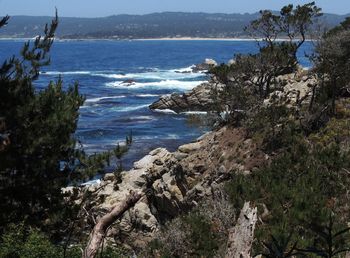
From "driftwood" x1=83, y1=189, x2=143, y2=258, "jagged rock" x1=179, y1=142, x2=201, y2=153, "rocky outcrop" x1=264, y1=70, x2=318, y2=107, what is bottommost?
"jagged rock" x1=179, y1=142, x2=201, y2=153

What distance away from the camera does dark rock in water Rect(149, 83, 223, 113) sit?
174 ft

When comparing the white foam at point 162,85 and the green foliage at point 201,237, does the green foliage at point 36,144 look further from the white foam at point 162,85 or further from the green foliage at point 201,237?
the white foam at point 162,85

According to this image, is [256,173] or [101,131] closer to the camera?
[256,173]

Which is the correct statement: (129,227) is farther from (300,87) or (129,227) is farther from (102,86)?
(102,86)

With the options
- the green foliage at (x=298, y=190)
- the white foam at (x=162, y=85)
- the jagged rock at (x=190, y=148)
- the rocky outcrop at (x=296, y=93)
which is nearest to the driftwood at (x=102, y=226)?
the green foliage at (x=298, y=190)

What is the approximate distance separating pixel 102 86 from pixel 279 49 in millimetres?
44789

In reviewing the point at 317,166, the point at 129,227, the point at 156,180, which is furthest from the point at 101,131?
the point at 317,166

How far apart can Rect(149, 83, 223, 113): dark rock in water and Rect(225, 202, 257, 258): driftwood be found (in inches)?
1790

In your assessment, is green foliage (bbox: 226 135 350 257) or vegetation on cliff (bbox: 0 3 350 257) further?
green foliage (bbox: 226 135 350 257)

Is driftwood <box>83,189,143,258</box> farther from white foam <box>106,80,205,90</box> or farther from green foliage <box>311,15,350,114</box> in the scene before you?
white foam <box>106,80,205,90</box>

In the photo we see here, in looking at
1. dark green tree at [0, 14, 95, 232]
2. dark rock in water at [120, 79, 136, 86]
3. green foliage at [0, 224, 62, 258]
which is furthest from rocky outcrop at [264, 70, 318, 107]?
dark rock in water at [120, 79, 136, 86]

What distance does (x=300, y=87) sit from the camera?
1120 inches

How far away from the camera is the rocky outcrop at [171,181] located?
20344mm

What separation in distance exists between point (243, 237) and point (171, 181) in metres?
17.0
